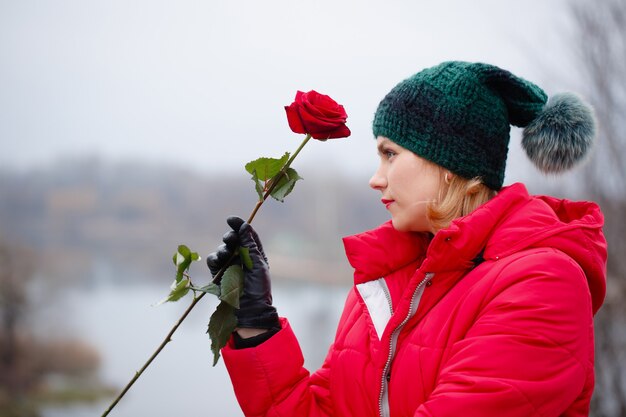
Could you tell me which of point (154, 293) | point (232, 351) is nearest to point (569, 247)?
point (232, 351)

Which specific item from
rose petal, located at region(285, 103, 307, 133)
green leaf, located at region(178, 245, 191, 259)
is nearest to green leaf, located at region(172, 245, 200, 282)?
green leaf, located at region(178, 245, 191, 259)

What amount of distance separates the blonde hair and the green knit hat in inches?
0.7

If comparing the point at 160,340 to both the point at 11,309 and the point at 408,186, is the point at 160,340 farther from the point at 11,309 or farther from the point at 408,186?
the point at 408,186

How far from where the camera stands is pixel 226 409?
29.6ft

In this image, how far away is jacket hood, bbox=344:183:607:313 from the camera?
1193 millimetres

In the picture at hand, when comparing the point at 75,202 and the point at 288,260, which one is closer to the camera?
the point at 288,260

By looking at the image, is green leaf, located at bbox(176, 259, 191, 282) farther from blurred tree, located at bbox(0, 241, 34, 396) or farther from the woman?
→ blurred tree, located at bbox(0, 241, 34, 396)

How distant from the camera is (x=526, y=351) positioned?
1080 mm

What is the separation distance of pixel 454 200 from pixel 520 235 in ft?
0.53

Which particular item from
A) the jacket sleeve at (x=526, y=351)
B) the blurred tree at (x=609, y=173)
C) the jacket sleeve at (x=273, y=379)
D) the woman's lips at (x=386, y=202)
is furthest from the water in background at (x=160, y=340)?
the jacket sleeve at (x=526, y=351)

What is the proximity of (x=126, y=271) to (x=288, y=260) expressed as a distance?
3.17 m

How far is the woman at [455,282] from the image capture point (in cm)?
109

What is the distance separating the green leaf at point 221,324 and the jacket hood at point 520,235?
39 centimetres

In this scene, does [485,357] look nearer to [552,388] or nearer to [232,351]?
[552,388]
